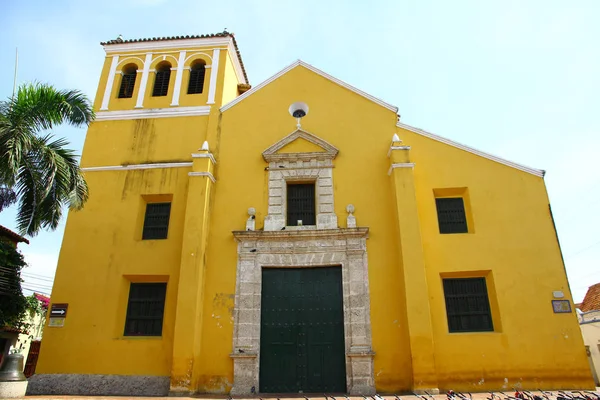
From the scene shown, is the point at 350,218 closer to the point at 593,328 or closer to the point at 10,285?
the point at 10,285

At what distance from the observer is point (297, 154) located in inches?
459

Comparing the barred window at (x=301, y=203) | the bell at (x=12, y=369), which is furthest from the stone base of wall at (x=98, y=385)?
the barred window at (x=301, y=203)

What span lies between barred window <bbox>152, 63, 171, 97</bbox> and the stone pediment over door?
4541 millimetres

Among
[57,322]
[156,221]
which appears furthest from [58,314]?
[156,221]

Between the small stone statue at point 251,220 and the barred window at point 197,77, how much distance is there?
16.2 ft

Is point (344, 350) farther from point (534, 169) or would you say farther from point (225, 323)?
point (534, 169)

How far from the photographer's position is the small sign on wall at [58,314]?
10.5 m

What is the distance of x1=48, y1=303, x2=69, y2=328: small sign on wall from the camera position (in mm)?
10461

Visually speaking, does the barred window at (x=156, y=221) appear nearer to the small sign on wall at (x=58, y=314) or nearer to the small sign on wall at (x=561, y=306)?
the small sign on wall at (x=58, y=314)

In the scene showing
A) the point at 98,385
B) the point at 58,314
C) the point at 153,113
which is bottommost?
the point at 98,385

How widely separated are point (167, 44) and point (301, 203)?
754 cm

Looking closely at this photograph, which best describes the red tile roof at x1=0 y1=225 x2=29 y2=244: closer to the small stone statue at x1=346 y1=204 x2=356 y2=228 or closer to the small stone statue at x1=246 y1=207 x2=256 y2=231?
the small stone statue at x1=246 y1=207 x2=256 y2=231

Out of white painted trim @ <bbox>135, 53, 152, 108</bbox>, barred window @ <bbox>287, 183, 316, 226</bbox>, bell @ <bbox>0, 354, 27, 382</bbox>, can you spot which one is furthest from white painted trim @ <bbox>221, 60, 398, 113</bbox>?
bell @ <bbox>0, 354, 27, 382</bbox>

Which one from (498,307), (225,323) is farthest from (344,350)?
(498,307)
